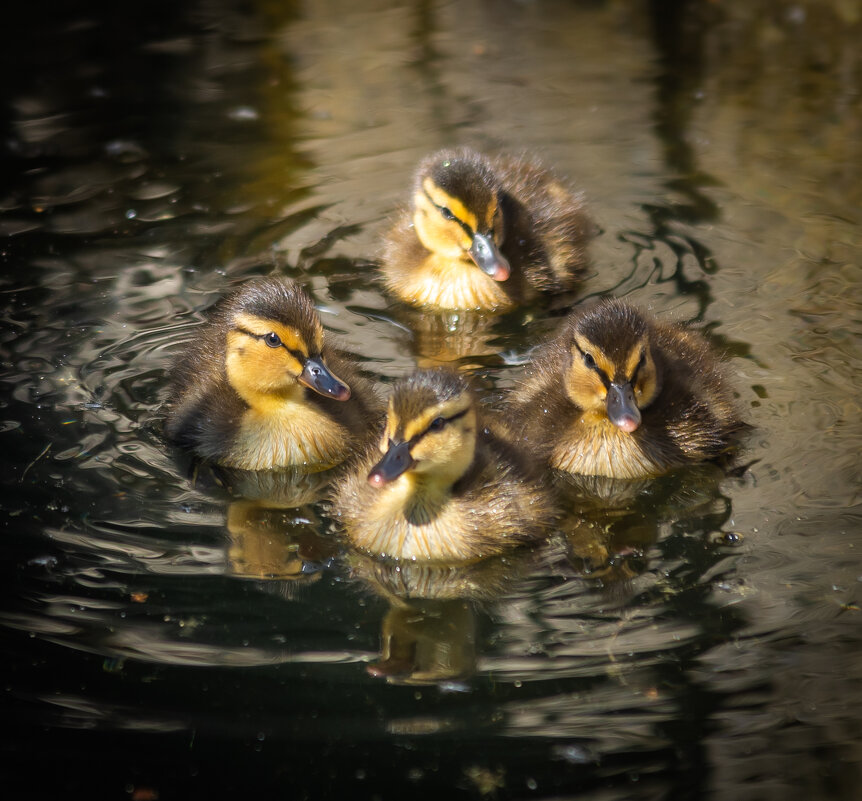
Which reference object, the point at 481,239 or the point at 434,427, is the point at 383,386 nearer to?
the point at 481,239

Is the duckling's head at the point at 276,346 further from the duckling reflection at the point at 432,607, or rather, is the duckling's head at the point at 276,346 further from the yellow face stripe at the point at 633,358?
the yellow face stripe at the point at 633,358

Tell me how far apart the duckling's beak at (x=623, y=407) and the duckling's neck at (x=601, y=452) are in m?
0.17

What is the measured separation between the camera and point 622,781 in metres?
3.38

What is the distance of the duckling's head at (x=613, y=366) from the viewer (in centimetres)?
468

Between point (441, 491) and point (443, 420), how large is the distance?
1.13 feet

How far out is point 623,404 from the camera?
468 cm

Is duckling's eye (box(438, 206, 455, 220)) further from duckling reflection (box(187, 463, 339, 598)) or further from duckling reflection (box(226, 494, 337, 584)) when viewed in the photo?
duckling reflection (box(226, 494, 337, 584))

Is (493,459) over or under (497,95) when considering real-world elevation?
over

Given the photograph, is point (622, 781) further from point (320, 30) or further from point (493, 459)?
point (320, 30)

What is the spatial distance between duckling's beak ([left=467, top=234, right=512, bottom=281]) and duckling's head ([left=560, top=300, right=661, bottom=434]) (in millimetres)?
1196

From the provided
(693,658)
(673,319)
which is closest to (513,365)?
(673,319)

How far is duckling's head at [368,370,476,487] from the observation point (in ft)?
13.8

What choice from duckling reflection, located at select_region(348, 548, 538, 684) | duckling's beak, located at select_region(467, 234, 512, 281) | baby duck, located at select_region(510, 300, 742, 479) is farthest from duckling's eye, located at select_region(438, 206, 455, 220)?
duckling reflection, located at select_region(348, 548, 538, 684)

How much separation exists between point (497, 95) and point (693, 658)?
636cm
